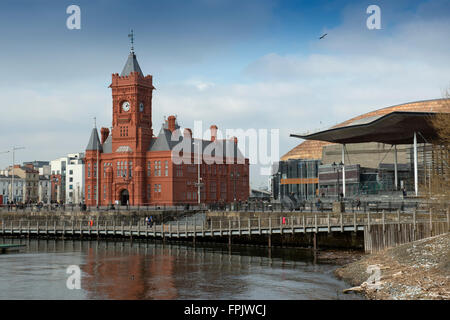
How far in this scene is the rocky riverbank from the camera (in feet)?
86.4

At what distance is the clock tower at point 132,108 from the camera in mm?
89812

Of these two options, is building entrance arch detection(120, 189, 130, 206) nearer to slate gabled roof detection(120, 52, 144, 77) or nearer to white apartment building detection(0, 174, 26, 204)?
slate gabled roof detection(120, 52, 144, 77)

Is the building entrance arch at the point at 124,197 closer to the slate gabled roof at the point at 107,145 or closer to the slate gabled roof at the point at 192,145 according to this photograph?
the slate gabled roof at the point at 192,145

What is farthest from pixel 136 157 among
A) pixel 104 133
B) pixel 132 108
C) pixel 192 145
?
pixel 104 133

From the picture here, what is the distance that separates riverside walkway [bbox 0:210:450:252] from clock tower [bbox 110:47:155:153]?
788 inches

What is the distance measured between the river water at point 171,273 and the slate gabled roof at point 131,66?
4126 centimetres

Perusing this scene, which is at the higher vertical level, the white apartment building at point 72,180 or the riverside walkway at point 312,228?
the white apartment building at point 72,180

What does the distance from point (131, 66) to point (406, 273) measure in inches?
2776

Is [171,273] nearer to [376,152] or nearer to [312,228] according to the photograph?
[312,228]

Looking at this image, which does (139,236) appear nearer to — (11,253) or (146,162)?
(11,253)

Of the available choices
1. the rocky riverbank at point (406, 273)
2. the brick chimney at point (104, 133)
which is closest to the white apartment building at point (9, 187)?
the brick chimney at point (104, 133)

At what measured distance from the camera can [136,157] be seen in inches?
3524

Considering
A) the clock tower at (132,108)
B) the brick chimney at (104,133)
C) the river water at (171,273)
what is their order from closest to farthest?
1. the river water at (171,273)
2. the clock tower at (132,108)
3. the brick chimney at (104,133)
